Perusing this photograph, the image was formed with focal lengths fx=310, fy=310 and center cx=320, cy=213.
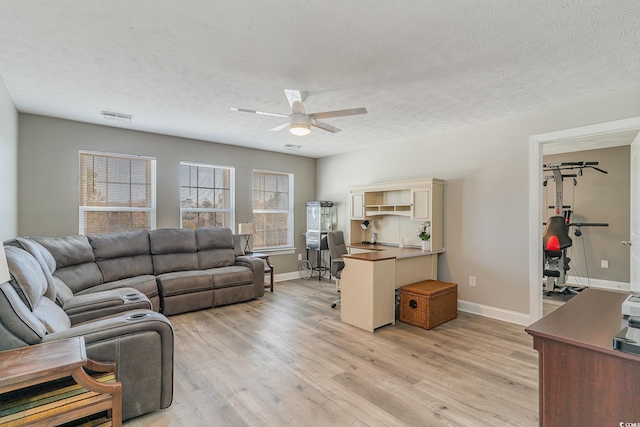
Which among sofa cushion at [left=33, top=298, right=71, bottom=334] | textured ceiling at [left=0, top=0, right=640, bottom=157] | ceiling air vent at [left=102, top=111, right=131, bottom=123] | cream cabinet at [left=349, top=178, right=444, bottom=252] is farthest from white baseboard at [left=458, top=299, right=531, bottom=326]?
ceiling air vent at [left=102, top=111, right=131, bottom=123]

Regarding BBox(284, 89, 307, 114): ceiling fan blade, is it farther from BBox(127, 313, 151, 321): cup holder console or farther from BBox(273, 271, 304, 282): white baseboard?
BBox(273, 271, 304, 282): white baseboard

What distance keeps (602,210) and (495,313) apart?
3480 mm

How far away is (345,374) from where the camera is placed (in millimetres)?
2549

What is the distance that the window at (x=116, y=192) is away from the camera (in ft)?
14.0

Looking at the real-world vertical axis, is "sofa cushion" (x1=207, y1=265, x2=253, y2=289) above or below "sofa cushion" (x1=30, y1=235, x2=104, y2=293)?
below

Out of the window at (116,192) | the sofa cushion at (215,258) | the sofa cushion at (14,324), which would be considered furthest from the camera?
the sofa cushion at (215,258)

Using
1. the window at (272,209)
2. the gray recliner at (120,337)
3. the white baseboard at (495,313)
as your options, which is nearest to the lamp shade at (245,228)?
the window at (272,209)

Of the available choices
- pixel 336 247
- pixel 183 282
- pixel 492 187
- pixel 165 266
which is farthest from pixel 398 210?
pixel 165 266

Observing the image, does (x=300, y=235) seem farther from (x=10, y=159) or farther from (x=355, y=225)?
(x=10, y=159)

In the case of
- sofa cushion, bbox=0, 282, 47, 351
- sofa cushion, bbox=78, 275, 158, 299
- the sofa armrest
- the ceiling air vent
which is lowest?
sofa cushion, bbox=78, 275, 158, 299

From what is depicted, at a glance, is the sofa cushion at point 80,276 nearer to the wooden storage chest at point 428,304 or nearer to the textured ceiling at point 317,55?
the textured ceiling at point 317,55

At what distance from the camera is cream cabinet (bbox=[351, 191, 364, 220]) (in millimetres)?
5344

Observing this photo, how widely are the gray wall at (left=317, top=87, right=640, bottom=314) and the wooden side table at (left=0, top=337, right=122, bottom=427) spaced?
4.02m

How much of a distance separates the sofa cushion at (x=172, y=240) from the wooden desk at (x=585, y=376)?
173 inches
